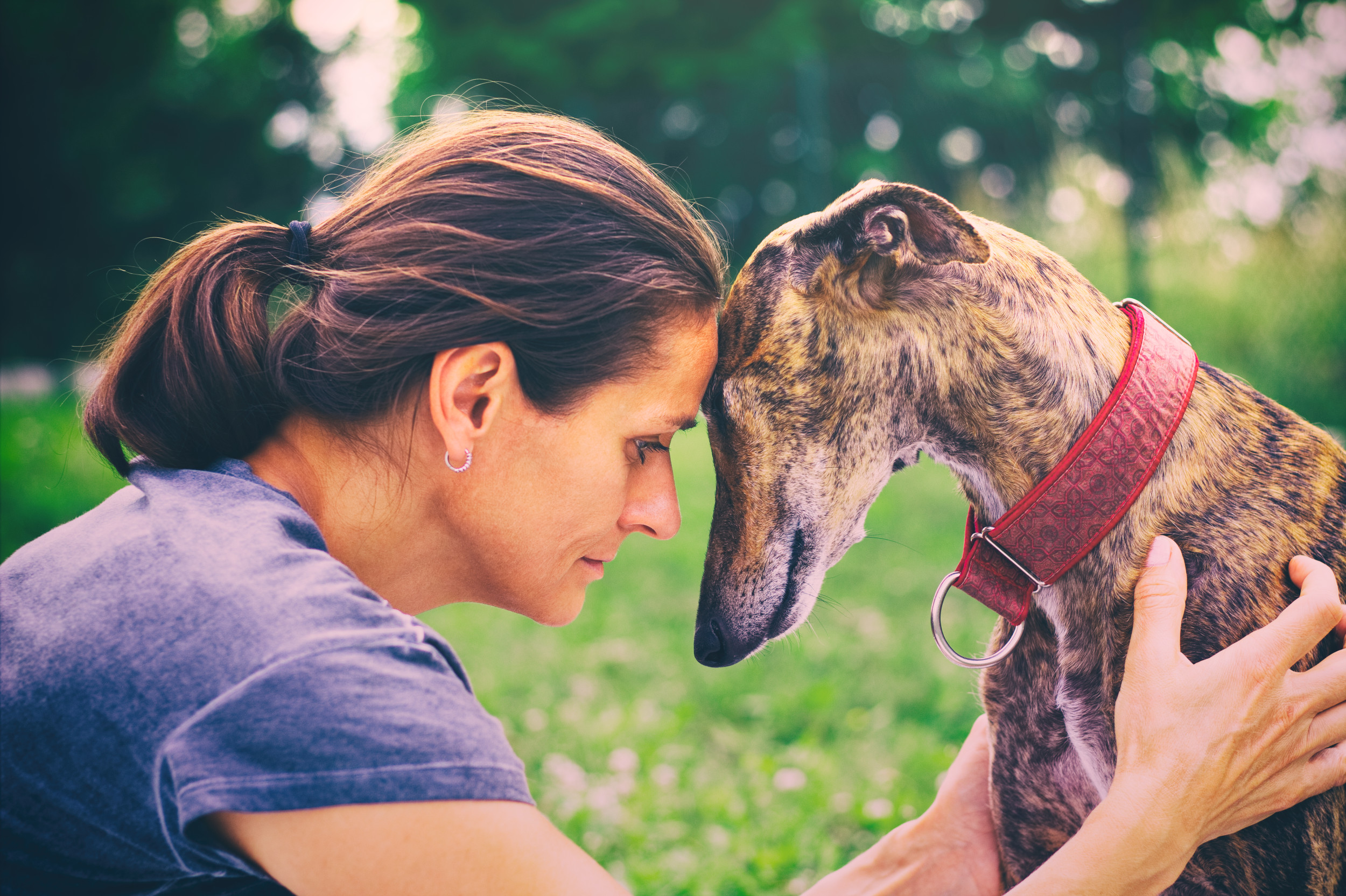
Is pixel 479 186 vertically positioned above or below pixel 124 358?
above

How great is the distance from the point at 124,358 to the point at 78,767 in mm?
662

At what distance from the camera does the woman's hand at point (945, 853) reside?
1.98 m

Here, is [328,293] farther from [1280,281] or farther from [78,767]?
[1280,281]

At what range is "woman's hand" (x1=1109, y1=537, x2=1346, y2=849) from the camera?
140 centimetres

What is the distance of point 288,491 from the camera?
1516mm

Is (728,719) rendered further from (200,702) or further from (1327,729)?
(200,702)

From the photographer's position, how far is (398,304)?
1.47 metres

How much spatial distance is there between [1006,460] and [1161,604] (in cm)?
37

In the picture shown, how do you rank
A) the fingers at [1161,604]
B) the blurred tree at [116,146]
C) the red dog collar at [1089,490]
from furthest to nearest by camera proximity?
the blurred tree at [116,146]
the red dog collar at [1089,490]
the fingers at [1161,604]

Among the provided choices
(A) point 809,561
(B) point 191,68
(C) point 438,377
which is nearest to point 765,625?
(A) point 809,561

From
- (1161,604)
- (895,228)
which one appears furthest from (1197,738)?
(895,228)

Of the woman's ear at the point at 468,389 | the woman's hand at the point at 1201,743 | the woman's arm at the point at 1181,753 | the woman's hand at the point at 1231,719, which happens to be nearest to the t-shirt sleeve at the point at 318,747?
the woman's arm at the point at 1181,753

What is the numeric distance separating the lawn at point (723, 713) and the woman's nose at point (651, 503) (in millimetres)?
595

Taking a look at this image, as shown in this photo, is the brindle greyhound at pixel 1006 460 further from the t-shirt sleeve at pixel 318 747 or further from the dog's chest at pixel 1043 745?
the t-shirt sleeve at pixel 318 747
